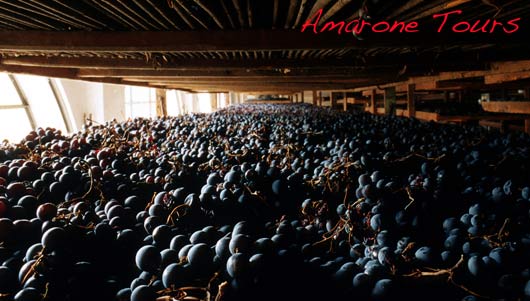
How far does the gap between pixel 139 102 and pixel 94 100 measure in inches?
249

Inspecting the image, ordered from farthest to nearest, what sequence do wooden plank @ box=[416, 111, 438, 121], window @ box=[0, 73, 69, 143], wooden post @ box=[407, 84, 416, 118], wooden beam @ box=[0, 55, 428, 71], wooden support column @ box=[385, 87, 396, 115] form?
window @ box=[0, 73, 69, 143], wooden support column @ box=[385, 87, 396, 115], wooden post @ box=[407, 84, 416, 118], wooden plank @ box=[416, 111, 438, 121], wooden beam @ box=[0, 55, 428, 71]

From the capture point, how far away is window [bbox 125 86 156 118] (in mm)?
18234

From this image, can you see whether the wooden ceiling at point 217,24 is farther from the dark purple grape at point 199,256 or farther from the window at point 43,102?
the window at point 43,102

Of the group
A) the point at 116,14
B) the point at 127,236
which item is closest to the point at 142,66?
the point at 116,14

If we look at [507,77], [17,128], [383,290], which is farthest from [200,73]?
[17,128]

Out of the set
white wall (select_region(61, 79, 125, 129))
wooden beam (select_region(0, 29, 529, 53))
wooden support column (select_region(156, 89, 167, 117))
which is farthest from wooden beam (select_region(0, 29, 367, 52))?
white wall (select_region(61, 79, 125, 129))

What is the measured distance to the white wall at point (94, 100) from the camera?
1133cm

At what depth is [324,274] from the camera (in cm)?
89

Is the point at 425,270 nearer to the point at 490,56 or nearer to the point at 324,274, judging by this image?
the point at 324,274

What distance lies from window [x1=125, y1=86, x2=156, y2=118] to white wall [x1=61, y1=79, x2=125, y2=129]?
436cm

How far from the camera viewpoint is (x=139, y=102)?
1897 cm

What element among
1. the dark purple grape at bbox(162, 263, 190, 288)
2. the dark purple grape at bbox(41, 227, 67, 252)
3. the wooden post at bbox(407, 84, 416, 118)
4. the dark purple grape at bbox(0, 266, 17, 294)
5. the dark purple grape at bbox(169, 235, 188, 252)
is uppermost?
the wooden post at bbox(407, 84, 416, 118)

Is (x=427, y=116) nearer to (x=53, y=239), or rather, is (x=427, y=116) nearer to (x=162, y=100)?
(x=53, y=239)

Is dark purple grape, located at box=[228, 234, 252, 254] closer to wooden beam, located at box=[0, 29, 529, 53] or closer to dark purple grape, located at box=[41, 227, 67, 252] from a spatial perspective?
dark purple grape, located at box=[41, 227, 67, 252]
